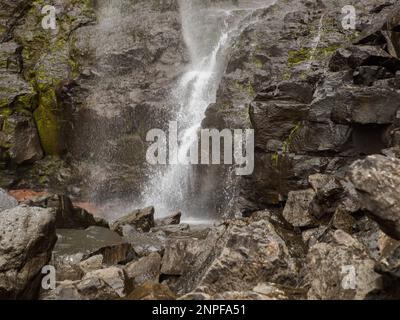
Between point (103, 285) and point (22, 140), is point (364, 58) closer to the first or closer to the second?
point (103, 285)

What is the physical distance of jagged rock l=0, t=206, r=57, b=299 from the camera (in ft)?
31.5

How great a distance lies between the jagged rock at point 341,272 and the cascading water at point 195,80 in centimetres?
1577

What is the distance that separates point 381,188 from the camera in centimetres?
691

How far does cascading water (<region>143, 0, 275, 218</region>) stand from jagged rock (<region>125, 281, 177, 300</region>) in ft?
51.7

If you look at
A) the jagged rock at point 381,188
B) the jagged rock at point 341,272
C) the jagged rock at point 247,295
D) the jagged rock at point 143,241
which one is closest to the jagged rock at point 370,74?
the jagged rock at point 341,272

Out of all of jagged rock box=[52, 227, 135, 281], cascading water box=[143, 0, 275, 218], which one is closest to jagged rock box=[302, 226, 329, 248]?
jagged rock box=[52, 227, 135, 281]

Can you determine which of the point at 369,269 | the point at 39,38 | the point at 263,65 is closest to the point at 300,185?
the point at 369,269

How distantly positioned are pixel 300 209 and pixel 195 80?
1797 cm

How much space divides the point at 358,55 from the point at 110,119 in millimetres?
18066

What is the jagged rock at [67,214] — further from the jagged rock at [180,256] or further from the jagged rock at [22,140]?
the jagged rock at [22,140]

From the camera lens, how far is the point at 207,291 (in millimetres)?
7930

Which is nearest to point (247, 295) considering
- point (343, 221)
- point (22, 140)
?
point (343, 221)

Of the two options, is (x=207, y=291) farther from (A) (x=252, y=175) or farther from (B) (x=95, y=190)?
(B) (x=95, y=190)

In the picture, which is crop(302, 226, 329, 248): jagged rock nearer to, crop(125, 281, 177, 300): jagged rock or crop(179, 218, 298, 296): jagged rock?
crop(179, 218, 298, 296): jagged rock
